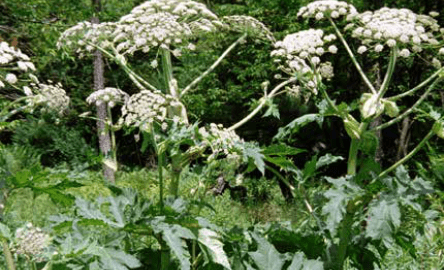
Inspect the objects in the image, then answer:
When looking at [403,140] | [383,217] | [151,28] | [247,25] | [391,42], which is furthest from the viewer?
[403,140]

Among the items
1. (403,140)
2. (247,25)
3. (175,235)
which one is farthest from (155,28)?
(403,140)

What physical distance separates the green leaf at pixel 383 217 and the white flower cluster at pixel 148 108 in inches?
35.5

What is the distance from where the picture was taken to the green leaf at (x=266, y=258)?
260 cm

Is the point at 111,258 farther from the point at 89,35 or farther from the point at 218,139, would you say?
the point at 89,35

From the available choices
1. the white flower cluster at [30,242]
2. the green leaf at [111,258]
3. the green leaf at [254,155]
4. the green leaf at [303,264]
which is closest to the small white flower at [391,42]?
the green leaf at [254,155]

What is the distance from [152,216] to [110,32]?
912mm

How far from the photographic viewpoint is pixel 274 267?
2.59 meters

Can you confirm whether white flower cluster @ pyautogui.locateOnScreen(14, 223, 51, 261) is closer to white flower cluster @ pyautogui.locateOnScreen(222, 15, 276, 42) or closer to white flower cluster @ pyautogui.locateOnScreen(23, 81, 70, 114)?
white flower cluster @ pyautogui.locateOnScreen(23, 81, 70, 114)

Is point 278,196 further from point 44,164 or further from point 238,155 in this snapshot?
point 44,164

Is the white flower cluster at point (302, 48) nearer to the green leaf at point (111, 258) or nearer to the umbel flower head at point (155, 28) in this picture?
the umbel flower head at point (155, 28)

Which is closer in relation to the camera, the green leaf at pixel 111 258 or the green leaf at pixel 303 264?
the green leaf at pixel 111 258

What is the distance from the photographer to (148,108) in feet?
8.38

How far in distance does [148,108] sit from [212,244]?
2.08ft

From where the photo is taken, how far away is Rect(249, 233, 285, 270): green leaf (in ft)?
8.53
